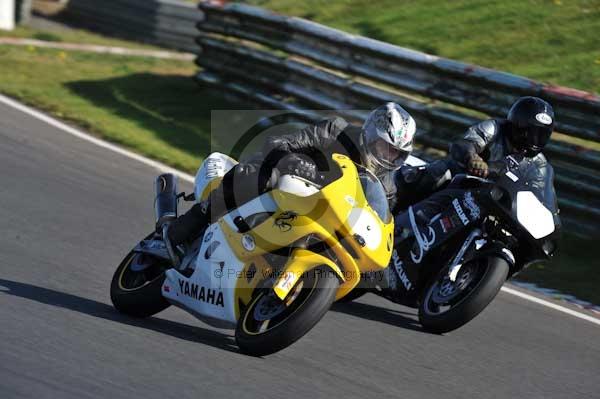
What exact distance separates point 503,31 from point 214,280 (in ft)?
30.6

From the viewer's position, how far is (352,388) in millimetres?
4934

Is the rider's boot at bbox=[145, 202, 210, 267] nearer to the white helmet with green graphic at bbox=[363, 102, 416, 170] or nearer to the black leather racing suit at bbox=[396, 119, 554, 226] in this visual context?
the white helmet with green graphic at bbox=[363, 102, 416, 170]

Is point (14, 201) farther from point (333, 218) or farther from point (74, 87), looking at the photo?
point (74, 87)

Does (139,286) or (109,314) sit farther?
(139,286)

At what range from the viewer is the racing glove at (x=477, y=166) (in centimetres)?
658

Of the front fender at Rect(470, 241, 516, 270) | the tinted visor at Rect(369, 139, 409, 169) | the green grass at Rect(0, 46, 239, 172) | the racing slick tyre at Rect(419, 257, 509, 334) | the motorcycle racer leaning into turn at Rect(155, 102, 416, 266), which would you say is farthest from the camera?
the green grass at Rect(0, 46, 239, 172)

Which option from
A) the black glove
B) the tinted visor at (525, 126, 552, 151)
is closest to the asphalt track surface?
the black glove

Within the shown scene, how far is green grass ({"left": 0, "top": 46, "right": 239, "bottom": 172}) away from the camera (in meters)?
10.9

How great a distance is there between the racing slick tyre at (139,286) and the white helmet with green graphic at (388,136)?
1.28 meters

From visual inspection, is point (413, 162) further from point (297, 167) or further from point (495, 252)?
point (297, 167)

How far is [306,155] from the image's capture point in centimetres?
553

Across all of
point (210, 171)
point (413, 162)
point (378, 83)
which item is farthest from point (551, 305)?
point (378, 83)

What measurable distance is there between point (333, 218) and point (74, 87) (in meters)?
8.54

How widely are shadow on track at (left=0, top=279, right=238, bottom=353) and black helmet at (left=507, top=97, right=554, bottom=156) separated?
7.68 ft
